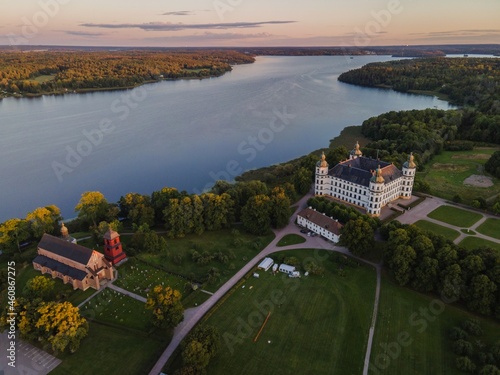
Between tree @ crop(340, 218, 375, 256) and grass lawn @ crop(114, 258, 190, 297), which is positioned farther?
tree @ crop(340, 218, 375, 256)

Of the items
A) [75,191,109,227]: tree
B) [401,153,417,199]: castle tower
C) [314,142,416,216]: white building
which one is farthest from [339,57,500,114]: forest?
[75,191,109,227]: tree

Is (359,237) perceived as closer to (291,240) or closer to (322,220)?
(322,220)

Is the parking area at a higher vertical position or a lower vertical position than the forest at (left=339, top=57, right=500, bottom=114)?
lower

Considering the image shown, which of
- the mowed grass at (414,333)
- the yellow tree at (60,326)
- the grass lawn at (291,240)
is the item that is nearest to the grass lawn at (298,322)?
the mowed grass at (414,333)

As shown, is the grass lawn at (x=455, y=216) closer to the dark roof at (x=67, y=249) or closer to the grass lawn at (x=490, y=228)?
the grass lawn at (x=490, y=228)

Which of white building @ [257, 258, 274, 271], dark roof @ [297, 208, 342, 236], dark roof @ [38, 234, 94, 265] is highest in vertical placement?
dark roof @ [38, 234, 94, 265]

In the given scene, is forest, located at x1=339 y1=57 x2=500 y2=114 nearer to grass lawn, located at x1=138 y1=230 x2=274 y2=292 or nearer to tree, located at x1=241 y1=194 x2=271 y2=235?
tree, located at x1=241 y1=194 x2=271 y2=235
